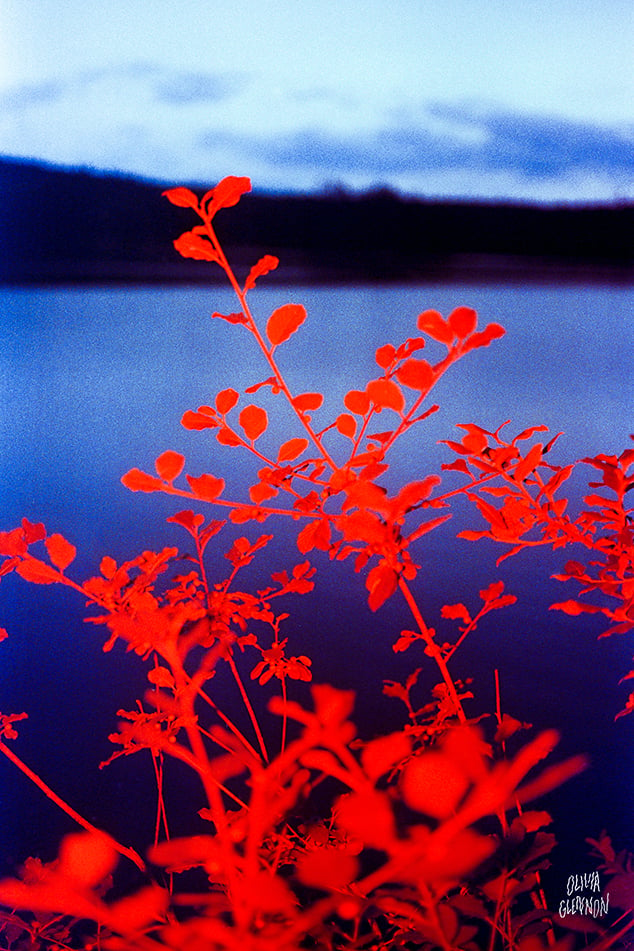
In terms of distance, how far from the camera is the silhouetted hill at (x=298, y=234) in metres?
1.51

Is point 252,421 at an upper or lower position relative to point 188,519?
upper

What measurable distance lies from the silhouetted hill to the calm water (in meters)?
0.06

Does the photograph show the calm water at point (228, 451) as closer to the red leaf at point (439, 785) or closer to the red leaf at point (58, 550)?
the red leaf at point (58, 550)

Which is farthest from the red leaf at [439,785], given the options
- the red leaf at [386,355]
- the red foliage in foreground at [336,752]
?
the red leaf at [386,355]

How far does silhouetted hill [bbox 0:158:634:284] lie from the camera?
1.51 meters

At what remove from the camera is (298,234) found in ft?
5.06

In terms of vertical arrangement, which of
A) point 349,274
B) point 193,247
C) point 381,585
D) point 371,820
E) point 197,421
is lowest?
point 371,820

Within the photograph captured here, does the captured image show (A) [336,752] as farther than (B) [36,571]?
No

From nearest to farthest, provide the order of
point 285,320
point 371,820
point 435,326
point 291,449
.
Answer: point 371,820, point 435,326, point 285,320, point 291,449

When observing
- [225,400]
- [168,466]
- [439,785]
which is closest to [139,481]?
[168,466]

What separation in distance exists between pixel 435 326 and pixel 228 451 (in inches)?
40.9

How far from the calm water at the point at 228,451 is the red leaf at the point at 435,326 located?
2.84 feet

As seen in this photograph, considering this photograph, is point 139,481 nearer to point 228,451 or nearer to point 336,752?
point 336,752

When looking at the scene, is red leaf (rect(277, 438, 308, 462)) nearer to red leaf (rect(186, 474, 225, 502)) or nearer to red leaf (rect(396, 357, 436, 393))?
red leaf (rect(186, 474, 225, 502))
